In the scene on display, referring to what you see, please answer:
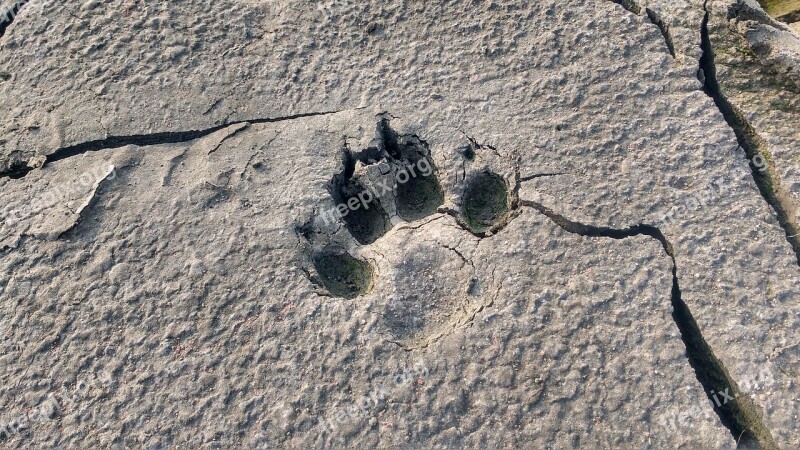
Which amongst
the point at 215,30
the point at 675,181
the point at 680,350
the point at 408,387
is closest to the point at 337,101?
the point at 215,30

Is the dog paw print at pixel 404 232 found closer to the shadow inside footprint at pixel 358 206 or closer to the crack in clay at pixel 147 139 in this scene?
the shadow inside footprint at pixel 358 206

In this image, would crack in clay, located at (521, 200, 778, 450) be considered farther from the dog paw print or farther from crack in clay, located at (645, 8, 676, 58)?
crack in clay, located at (645, 8, 676, 58)

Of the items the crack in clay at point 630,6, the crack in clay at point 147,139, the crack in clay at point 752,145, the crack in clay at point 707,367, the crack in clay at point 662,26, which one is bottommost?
the crack in clay at point 707,367

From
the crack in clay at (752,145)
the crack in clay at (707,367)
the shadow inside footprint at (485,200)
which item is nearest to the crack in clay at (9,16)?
the shadow inside footprint at (485,200)

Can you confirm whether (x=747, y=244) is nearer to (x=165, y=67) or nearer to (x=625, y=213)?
(x=625, y=213)

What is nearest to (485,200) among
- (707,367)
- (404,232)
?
(404,232)

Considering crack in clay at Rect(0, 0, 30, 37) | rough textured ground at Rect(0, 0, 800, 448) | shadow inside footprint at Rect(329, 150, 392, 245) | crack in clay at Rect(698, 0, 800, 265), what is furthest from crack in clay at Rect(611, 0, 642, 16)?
crack in clay at Rect(0, 0, 30, 37)
